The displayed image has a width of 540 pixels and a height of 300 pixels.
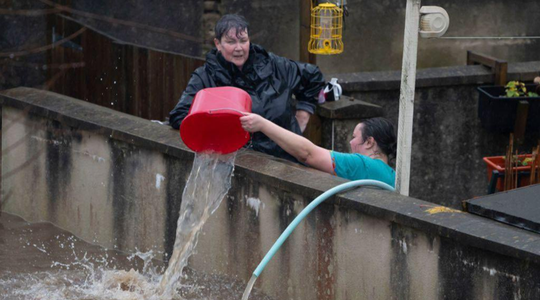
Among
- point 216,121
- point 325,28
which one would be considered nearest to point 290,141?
point 216,121

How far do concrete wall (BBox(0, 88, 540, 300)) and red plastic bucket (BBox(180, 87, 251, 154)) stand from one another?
6.3 inches

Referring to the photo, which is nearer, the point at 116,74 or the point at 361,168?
the point at 361,168

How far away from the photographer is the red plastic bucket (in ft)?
19.5

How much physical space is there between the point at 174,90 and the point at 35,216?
67.6 inches

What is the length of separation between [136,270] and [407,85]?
2.40m

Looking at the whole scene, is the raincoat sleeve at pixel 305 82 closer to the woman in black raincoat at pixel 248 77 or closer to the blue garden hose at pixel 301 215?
the woman in black raincoat at pixel 248 77

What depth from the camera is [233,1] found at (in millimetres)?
12500

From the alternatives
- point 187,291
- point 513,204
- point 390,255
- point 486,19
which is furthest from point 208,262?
point 486,19

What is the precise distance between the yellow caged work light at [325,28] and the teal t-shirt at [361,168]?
207 centimetres

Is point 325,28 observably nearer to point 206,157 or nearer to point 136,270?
point 206,157

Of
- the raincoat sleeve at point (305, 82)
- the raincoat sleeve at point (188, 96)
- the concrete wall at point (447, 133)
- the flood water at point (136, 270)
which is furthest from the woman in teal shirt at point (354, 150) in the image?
the concrete wall at point (447, 133)

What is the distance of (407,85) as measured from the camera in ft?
17.7

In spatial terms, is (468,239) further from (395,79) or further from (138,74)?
(138,74)

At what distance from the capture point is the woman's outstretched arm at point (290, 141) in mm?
5809
